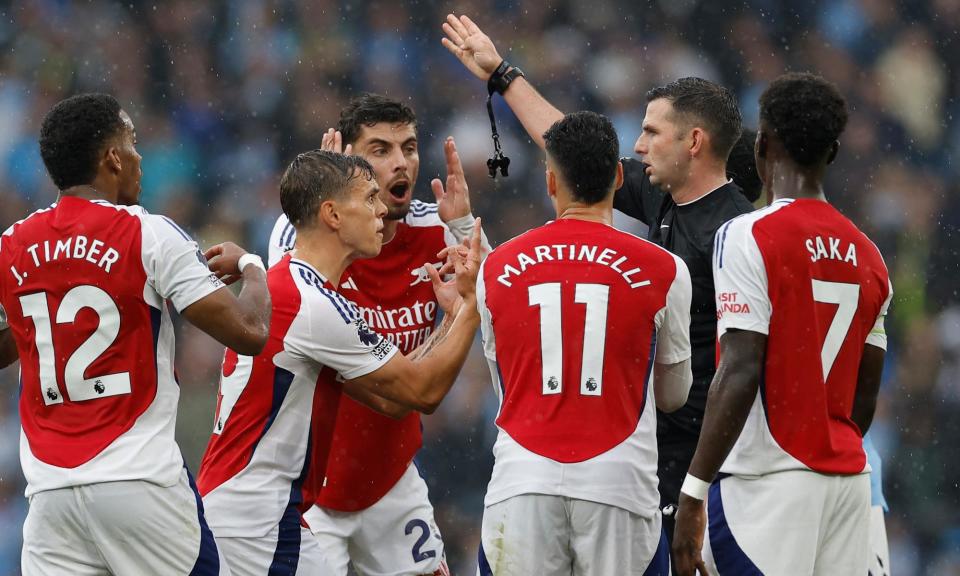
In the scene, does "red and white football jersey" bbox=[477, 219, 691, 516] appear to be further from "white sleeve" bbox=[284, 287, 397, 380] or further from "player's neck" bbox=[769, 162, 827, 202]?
"white sleeve" bbox=[284, 287, 397, 380]

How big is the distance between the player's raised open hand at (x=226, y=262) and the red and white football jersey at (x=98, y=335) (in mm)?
290

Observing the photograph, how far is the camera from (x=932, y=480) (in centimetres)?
823

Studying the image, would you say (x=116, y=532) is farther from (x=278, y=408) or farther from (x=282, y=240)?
(x=282, y=240)

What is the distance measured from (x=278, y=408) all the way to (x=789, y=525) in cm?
175

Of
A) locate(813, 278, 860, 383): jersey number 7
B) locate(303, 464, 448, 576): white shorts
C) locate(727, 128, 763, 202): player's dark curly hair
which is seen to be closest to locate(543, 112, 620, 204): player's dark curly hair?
locate(813, 278, 860, 383): jersey number 7

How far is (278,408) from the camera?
4.35 metres

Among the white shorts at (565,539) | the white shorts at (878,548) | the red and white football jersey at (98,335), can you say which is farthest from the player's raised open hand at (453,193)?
the white shorts at (878,548)

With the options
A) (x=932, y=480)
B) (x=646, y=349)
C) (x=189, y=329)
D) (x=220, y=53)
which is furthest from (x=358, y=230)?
(x=932, y=480)

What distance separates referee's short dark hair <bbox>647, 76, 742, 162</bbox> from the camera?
205 inches

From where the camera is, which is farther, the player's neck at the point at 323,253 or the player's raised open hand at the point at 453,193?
the player's raised open hand at the point at 453,193

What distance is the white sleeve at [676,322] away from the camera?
4082 millimetres

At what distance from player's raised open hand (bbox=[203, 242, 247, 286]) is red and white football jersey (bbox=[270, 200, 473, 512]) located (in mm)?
877

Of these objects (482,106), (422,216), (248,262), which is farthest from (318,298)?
(482,106)

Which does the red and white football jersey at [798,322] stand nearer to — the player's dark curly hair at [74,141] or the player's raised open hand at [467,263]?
the player's raised open hand at [467,263]
